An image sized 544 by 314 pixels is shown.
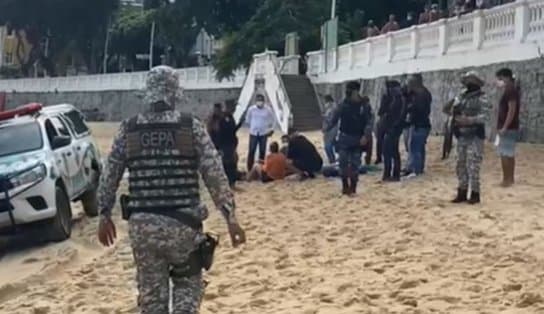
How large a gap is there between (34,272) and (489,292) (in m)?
5.16

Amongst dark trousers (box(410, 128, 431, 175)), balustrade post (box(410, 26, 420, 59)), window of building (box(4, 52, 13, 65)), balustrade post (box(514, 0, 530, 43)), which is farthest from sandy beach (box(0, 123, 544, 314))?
window of building (box(4, 52, 13, 65))

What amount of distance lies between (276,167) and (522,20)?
18.5 feet

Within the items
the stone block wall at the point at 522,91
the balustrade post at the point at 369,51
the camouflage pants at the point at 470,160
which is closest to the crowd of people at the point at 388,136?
the camouflage pants at the point at 470,160

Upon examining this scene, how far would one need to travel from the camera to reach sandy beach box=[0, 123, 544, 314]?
797 centimetres

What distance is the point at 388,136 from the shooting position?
631 inches

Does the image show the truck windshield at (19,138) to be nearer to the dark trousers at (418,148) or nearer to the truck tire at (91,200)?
the truck tire at (91,200)

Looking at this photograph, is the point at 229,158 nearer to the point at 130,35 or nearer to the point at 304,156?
the point at 304,156

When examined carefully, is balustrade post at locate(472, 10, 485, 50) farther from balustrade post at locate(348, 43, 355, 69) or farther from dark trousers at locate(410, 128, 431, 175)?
balustrade post at locate(348, 43, 355, 69)

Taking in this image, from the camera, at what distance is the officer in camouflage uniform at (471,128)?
12.2 m

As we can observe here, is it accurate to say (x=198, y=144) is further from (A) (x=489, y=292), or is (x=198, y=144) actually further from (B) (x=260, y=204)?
(B) (x=260, y=204)

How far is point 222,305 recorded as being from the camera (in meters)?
8.16

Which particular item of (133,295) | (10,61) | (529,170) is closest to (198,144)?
(133,295)

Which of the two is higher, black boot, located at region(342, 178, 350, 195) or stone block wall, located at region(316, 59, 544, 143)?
stone block wall, located at region(316, 59, 544, 143)

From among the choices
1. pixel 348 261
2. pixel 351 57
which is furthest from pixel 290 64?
pixel 348 261
